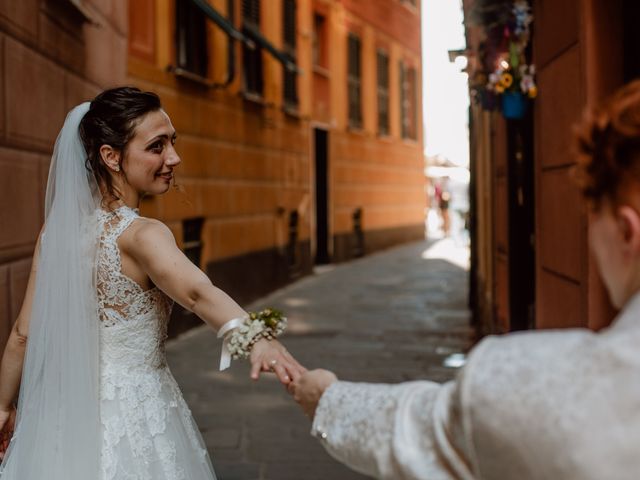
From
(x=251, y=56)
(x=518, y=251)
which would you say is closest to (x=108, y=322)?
(x=518, y=251)

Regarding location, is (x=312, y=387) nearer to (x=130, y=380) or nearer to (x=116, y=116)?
(x=130, y=380)

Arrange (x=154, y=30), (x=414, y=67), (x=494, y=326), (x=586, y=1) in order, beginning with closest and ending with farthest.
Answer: (x=586, y=1) → (x=494, y=326) → (x=154, y=30) → (x=414, y=67)

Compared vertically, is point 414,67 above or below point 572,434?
above

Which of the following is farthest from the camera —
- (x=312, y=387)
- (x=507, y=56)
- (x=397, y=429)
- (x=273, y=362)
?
(x=507, y=56)

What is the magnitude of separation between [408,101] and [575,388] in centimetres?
2512

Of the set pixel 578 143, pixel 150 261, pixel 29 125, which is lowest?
pixel 150 261

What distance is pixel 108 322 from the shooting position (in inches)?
121

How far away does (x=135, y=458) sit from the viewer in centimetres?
300

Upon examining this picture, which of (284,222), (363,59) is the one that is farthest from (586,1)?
(363,59)

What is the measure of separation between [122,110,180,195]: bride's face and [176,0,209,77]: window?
7.99 metres

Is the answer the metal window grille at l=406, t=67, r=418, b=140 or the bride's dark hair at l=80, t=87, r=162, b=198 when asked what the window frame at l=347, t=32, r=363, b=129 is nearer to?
the metal window grille at l=406, t=67, r=418, b=140

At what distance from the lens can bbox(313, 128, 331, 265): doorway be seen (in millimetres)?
19078

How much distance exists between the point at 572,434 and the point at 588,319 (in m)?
3.16

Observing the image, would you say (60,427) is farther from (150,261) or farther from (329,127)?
(329,127)
